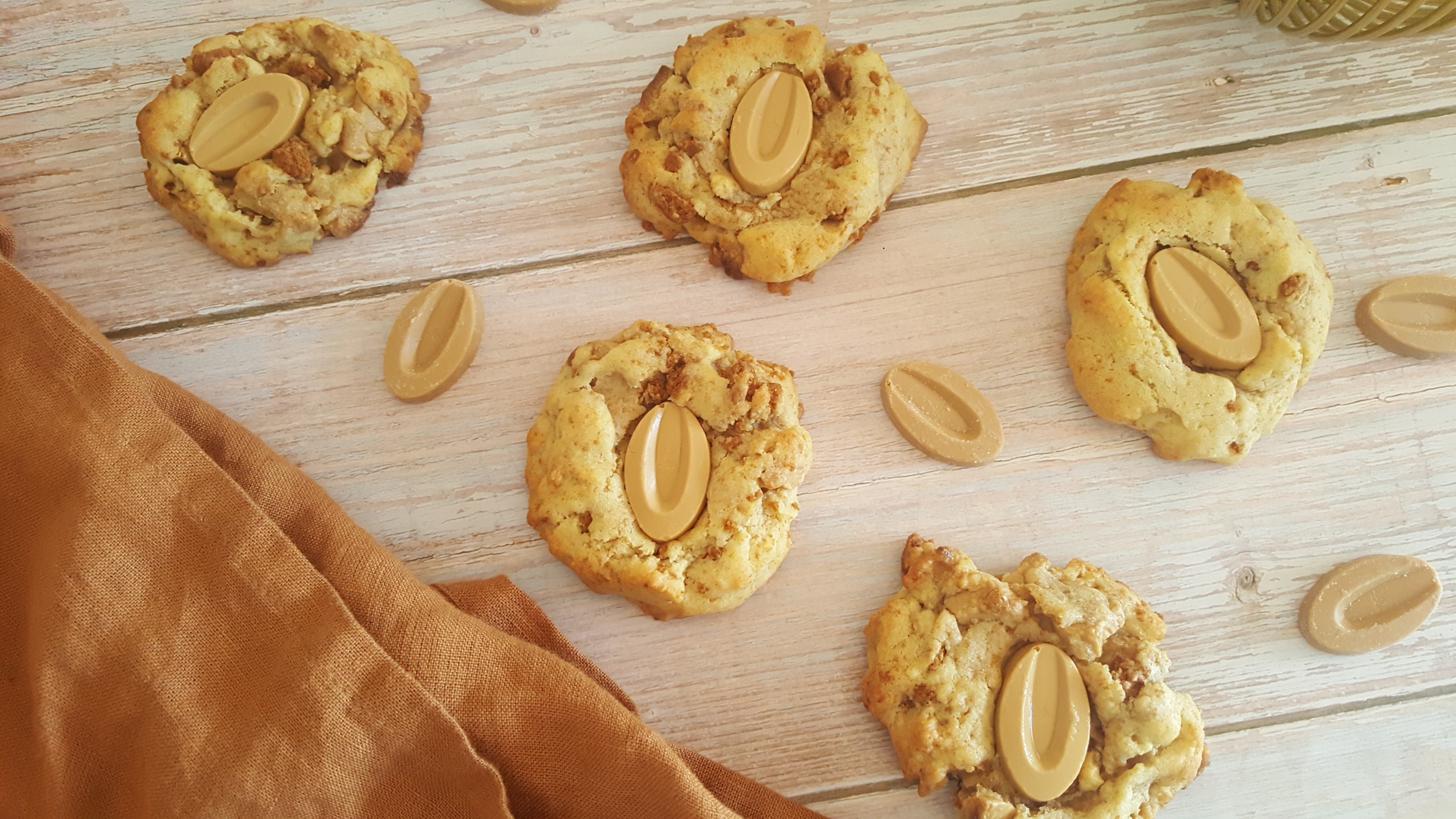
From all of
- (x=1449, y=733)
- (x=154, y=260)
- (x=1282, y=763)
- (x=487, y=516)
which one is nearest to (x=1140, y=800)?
(x=1282, y=763)

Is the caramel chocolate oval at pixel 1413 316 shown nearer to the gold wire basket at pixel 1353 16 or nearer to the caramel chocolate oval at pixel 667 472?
the gold wire basket at pixel 1353 16

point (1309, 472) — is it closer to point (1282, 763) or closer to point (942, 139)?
point (1282, 763)

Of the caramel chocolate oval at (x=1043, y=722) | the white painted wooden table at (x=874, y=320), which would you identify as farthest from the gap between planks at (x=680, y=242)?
the caramel chocolate oval at (x=1043, y=722)

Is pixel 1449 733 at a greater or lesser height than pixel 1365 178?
lesser

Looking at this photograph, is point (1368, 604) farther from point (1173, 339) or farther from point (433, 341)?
point (433, 341)

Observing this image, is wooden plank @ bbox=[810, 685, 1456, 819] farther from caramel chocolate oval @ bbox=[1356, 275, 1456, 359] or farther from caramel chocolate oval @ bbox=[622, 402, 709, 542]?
caramel chocolate oval @ bbox=[622, 402, 709, 542]

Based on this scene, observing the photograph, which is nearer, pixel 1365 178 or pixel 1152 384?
pixel 1152 384

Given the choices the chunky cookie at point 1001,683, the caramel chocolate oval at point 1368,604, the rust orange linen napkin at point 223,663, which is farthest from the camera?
the caramel chocolate oval at point 1368,604
